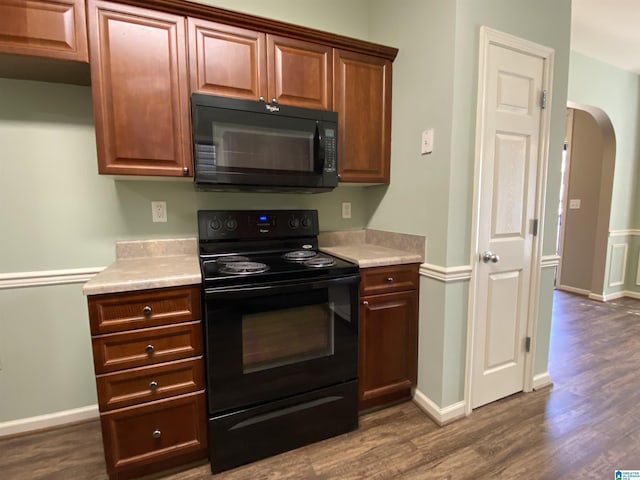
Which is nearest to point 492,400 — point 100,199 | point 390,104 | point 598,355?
point 598,355

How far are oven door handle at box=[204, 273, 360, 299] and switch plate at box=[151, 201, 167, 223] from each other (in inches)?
30.5

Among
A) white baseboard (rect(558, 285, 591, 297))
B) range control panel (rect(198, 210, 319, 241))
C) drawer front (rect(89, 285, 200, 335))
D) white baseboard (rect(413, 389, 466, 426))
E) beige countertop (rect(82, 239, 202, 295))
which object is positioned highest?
range control panel (rect(198, 210, 319, 241))

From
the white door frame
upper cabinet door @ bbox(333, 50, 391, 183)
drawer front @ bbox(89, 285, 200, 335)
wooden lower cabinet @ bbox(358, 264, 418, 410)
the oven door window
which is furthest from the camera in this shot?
upper cabinet door @ bbox(333, 50, 391, 183)

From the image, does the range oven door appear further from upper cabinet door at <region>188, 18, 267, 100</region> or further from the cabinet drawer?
upper cabinet door at <region>188, 18, 267, 100</region>

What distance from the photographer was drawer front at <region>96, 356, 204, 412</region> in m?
1.34

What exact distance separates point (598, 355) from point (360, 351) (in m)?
2.22

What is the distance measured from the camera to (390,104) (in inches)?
82.4

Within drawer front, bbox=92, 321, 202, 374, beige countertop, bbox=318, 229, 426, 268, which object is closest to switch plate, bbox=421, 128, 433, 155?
beige countertop, bbox=318, 229, 426, 268

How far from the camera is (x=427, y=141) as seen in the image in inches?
72.2

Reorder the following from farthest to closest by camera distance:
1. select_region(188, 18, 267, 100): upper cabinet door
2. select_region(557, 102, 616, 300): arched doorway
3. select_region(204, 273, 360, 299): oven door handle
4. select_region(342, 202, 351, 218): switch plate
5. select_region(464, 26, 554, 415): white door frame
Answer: select_region(557, 102, 616, 300): arched doorway < select_region(342, 202, 351, 218): switch plate < select_region(464, 26, 554, 415): white door frame < select_region(188, 18, 267, 100): upper cabinet door < select_region(204, 273, 360, 299): oven door handle

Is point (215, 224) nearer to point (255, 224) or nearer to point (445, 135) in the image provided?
point (255, 224)

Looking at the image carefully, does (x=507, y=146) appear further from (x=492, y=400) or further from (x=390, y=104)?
(x=492, y=400)

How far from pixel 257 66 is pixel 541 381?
2.67 metres

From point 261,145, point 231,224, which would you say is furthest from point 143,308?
point 261,145
